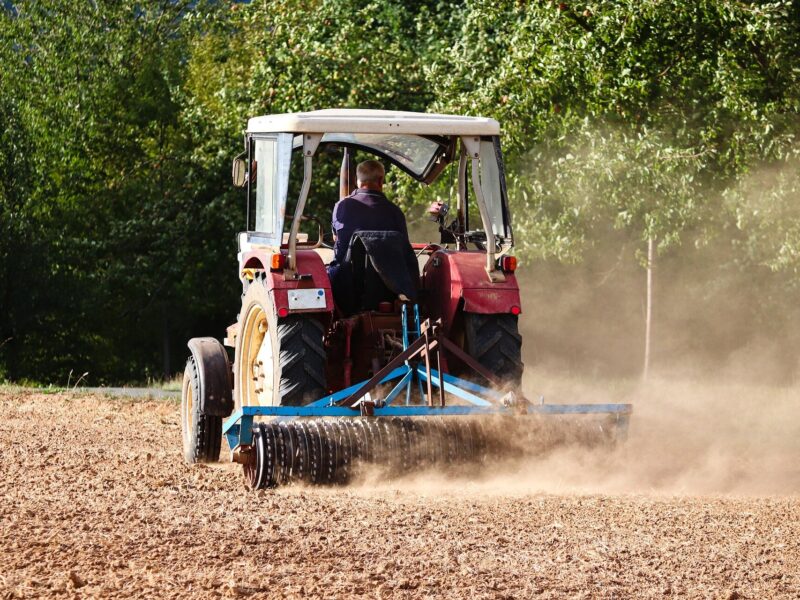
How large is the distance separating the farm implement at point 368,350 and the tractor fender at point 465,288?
0.01m

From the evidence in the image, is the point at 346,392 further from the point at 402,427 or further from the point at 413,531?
the point at 413,531

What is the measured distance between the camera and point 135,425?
39.4ft

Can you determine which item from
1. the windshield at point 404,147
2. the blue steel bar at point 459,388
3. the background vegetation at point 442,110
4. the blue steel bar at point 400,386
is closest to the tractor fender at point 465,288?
the blue steel bar at point 459,388

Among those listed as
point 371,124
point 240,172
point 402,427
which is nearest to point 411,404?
point 402,427

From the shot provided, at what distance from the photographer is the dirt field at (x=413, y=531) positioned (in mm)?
5520

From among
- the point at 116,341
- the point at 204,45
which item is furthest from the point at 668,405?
the point at 204,45

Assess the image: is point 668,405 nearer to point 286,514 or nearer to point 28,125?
point 286,514

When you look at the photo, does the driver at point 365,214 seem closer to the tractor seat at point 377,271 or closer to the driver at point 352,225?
the driver at point 352,225

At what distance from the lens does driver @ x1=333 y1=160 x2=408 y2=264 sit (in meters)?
8.79

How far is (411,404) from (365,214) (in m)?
1.29

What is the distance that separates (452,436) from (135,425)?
15.7ft

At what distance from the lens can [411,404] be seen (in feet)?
27.7

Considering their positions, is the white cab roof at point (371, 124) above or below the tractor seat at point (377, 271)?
above

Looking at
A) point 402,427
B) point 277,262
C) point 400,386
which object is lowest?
point 402,427
